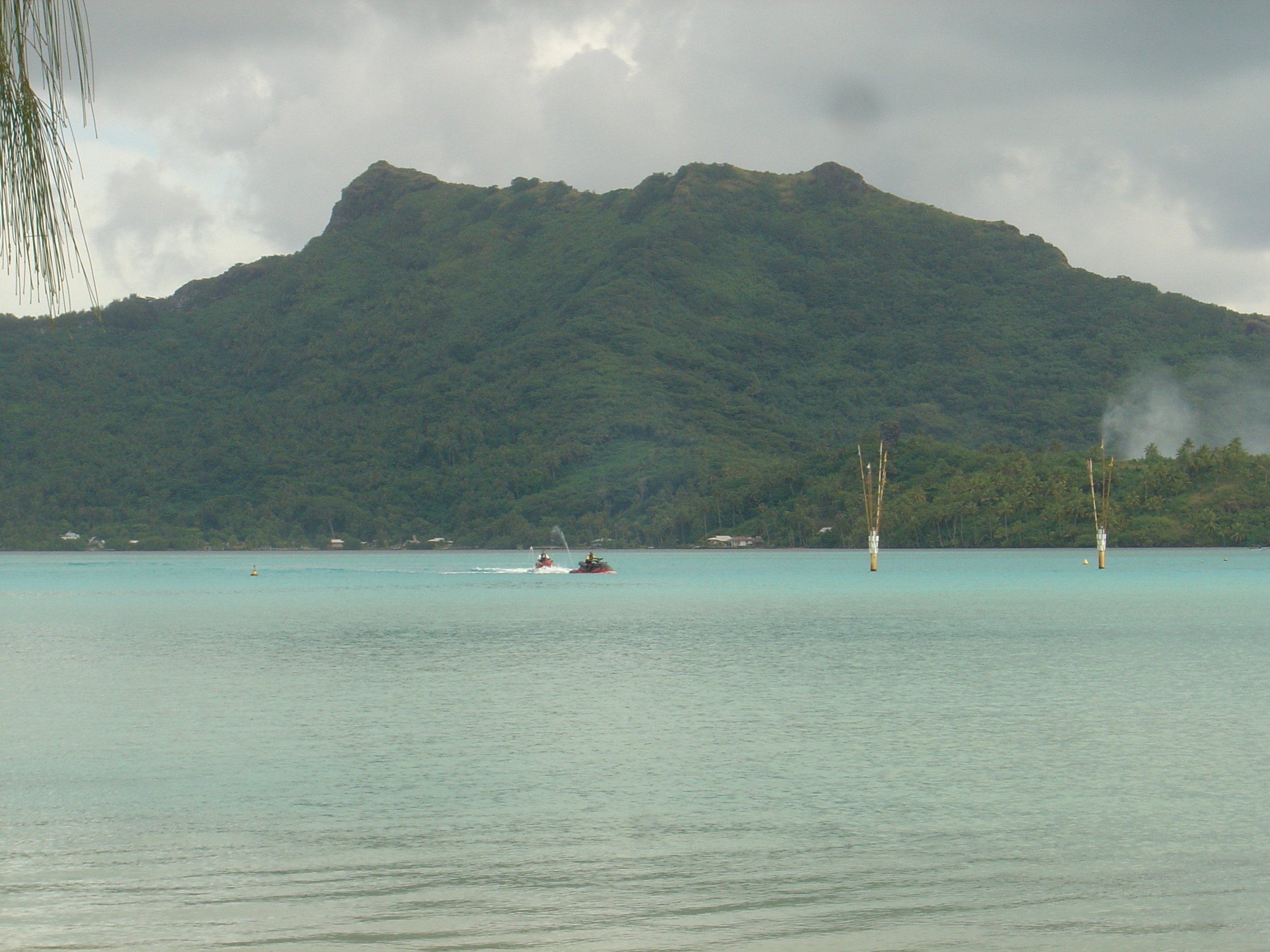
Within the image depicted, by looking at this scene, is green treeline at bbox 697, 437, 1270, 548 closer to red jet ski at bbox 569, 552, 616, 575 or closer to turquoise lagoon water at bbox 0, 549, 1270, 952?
red jet ski at bbox 569, 552, 616, 575

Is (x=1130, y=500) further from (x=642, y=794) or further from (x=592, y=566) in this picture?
(x=642, y=794)

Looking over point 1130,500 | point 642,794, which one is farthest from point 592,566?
point 642,794

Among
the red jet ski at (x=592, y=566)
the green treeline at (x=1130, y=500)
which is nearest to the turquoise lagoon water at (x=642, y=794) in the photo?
the red jet ski at (x=592, y=566)

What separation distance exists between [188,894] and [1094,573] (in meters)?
119

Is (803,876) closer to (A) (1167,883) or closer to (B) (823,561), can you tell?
(A) (1167,883)

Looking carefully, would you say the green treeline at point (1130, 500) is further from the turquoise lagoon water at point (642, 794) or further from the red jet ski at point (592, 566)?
the turquoise lagoon water at point (642, 794)

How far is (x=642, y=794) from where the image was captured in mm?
20078

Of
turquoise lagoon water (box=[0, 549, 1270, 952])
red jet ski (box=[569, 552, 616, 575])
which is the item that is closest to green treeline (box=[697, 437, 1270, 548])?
red jet ski (box=[569, 552, 616, 575])

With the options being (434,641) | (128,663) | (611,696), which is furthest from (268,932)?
(434,641)

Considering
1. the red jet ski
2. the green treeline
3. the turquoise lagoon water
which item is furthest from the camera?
the green treeline

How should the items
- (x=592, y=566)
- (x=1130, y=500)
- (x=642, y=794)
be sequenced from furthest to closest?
(x=1130, y=500) → (x=592, y=566) → (x=642, y=794)

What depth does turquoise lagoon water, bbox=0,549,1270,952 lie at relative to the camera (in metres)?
12.9

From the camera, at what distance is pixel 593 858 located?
1569 cm

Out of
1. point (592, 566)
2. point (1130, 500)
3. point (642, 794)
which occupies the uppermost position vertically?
point (1130, 500)
